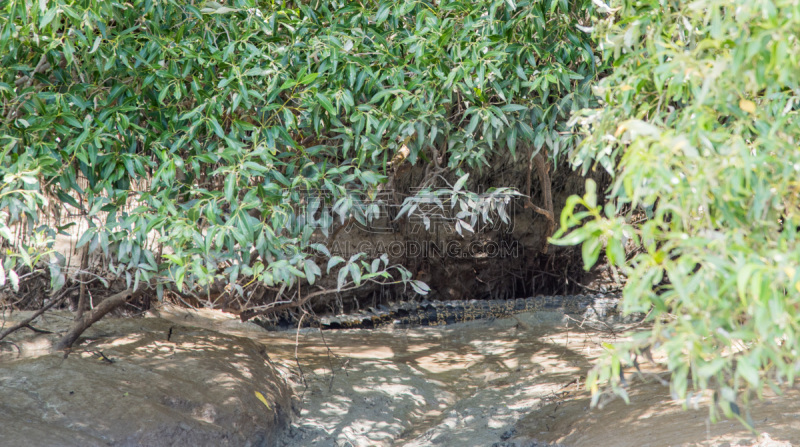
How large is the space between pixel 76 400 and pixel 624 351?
2.74 meters

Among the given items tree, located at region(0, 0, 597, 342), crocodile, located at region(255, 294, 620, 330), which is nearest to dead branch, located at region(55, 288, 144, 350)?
tree, located at region(0, 0, 597, 342)

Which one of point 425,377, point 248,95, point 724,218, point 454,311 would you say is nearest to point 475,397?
point 425,377

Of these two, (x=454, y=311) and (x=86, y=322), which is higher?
(x=86, y=322)

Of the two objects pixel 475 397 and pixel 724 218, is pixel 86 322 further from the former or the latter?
pixel 724 218

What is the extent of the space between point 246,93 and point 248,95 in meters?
0.08

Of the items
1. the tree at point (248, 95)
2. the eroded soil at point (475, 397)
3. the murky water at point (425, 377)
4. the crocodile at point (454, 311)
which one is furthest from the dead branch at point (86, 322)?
the crocodile at point (454, 311)

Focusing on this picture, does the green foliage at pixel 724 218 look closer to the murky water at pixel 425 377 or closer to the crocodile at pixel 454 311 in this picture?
the murky water at pixel 425 377

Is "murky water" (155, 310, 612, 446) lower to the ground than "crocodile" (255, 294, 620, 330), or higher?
lower

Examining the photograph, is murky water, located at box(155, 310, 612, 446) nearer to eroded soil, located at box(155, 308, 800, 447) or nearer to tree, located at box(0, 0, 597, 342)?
eroded soil, located at box(155, 308, 800, 447)

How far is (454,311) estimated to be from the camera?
661 centimetres

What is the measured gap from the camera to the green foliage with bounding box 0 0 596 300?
263 centimetres

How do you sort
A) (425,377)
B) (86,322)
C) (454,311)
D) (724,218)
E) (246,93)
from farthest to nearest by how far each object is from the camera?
(454,311) → (425,377) → (86,322) → (246,93) → (724,218)

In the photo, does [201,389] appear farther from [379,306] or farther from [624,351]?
[379,306]

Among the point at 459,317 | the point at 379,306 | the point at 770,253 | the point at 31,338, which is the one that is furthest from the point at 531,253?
the point at 770,253
